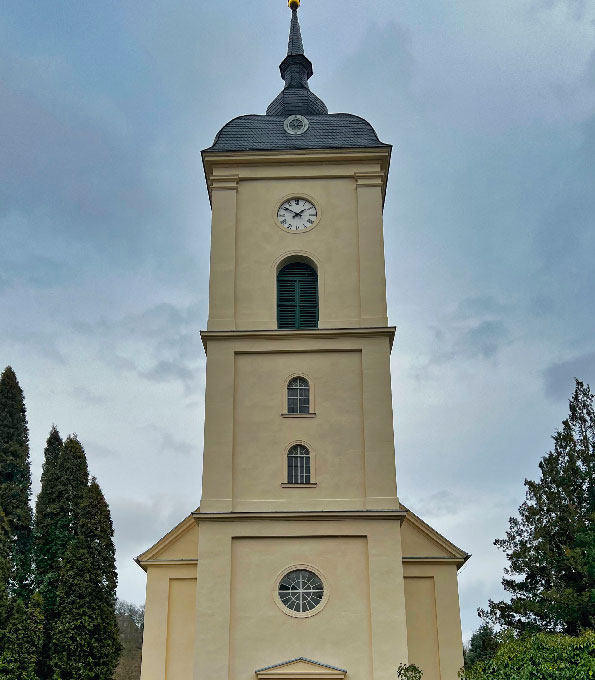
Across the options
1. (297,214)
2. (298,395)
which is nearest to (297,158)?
(297,214)

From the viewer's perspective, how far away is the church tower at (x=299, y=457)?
71.5 ft

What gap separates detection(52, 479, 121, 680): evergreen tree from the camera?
27234 mm

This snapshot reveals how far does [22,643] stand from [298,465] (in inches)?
399

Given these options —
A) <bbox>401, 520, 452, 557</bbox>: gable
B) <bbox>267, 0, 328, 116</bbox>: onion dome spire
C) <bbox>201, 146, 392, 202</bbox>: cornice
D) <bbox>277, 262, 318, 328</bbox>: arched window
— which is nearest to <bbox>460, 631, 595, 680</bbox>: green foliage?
<bbox>401, 520, 452, 557</bbox>: gable

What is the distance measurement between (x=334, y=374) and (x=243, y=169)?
7061mm

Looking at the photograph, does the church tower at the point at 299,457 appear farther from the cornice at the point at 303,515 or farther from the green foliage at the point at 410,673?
the green foliage at the point at 410,673

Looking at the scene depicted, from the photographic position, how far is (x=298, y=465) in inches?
922

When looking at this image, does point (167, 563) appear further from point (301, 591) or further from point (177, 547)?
point (301, 591)

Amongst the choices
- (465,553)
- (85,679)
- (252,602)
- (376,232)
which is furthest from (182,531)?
(376,232)

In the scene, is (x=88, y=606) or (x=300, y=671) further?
(x=88, y=606)

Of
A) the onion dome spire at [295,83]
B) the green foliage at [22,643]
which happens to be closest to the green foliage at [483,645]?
the green foliage at [22,643]

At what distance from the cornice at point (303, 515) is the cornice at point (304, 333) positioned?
15.6ft

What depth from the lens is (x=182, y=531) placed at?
25.2 meters

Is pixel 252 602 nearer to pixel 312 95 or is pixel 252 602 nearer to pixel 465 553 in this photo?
pixel 465 553
